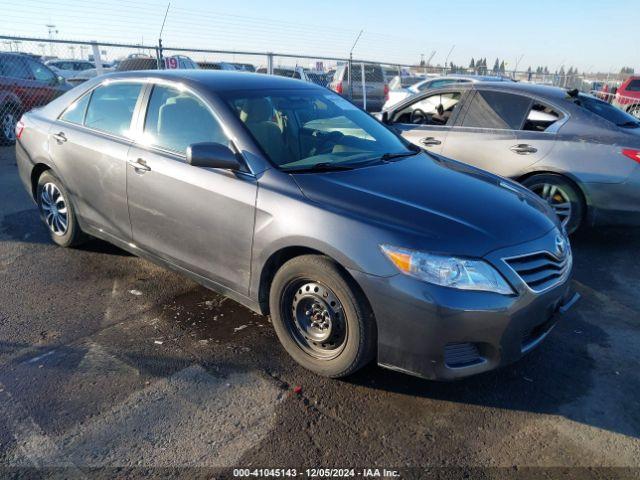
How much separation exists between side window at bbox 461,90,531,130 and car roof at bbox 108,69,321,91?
8.38 feet

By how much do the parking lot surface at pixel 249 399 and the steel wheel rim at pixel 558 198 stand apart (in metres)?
1.45

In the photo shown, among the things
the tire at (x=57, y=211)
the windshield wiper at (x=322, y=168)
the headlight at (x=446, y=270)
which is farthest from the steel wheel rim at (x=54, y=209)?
the headlight at (x=446, y=270)

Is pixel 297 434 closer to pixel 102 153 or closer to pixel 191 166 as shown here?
pixel 191 166

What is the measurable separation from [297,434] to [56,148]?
3.40m

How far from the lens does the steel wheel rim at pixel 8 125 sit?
9677 mm

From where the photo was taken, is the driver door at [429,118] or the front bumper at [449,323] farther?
the driver door at [429,118]

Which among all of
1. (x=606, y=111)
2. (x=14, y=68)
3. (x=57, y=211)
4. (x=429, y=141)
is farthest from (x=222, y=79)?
(x=14, y=68)

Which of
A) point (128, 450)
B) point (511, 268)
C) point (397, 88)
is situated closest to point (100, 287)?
point (128, 450)

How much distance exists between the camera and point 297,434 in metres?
2.56

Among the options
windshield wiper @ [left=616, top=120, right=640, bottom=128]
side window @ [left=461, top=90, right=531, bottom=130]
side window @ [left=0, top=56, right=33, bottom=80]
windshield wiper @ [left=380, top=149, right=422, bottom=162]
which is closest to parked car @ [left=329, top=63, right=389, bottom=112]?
side window @ [left=0, top=56, right=33, bottom=80]

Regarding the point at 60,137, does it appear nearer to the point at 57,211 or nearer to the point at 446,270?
the point at 57,211

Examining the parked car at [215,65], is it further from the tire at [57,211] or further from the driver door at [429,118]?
the tire at [57,211]

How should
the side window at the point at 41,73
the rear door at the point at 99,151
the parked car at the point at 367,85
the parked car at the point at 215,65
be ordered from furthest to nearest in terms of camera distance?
the parked car at the point at 215,65 → the parked car at the point at 367,85 → the side window at the point at 41,73 → the rear door at the point at 99,151

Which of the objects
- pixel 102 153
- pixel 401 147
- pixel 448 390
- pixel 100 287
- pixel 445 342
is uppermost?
pixel 401 147
